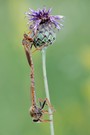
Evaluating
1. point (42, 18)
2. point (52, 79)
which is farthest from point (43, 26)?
point (52, 79)

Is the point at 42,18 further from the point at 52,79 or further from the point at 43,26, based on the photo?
the point at 52,79

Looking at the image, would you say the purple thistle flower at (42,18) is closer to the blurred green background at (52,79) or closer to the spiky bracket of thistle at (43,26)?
the spiky bracket of thistle at (43,26)

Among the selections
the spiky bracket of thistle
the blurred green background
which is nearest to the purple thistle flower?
the spiky bracket of thistle

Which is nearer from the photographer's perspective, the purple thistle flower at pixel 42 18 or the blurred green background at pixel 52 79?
the purple thistle flower at pixel 42 18

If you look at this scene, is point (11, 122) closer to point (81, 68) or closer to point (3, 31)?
point (81, 68)

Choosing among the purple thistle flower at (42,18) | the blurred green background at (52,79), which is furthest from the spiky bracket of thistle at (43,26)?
the blurred green background at (52,79)

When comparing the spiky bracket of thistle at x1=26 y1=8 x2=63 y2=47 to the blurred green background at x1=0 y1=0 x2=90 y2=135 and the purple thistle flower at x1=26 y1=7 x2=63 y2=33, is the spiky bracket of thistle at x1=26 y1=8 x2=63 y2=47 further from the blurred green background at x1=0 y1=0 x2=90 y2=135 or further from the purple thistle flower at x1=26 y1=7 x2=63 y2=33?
the blurred green background at x1=0 y1=0 x2=90 y2=135
